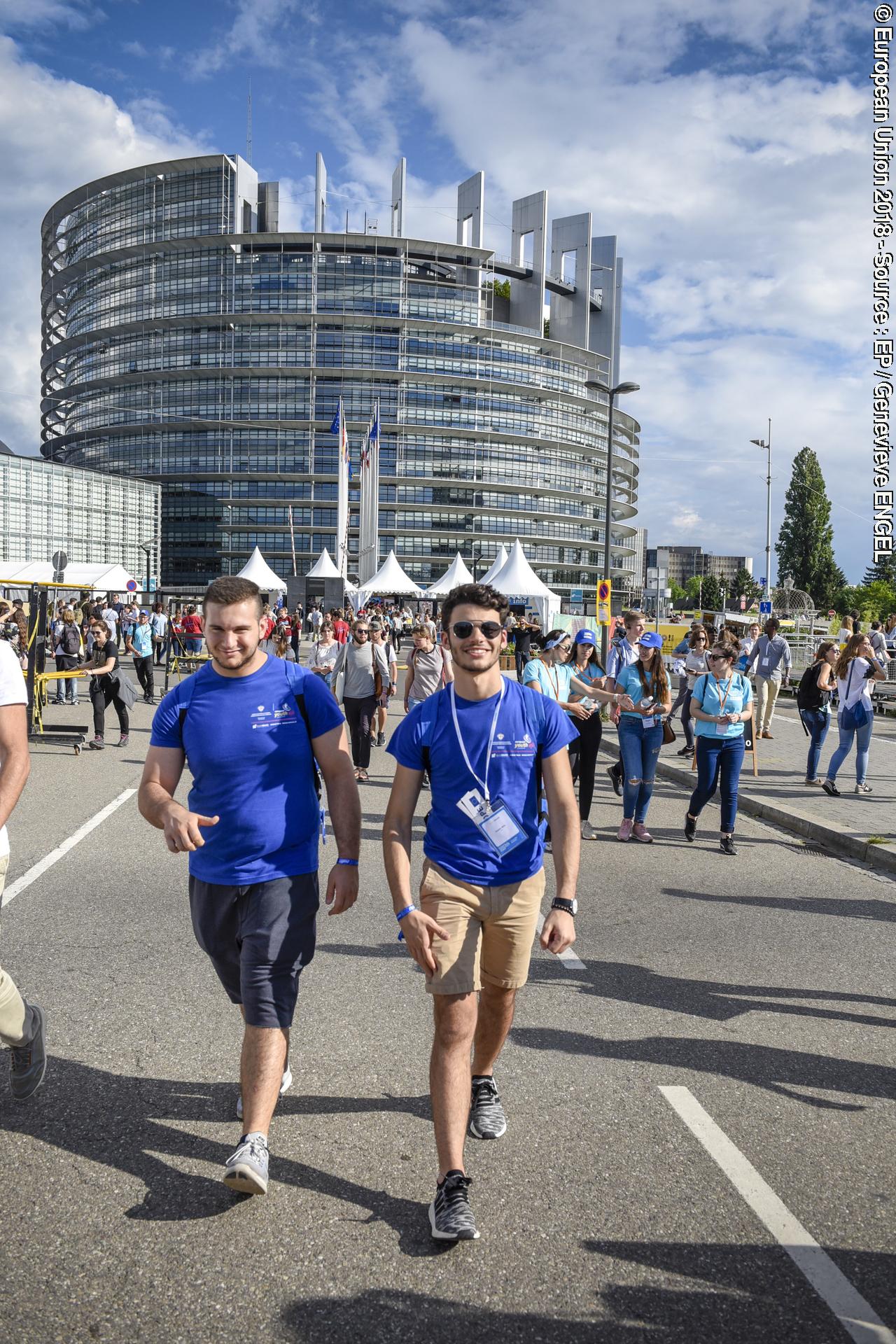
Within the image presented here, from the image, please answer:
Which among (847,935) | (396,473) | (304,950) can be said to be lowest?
(847,935)

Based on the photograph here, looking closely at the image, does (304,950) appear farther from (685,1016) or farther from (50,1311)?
(685,1016)

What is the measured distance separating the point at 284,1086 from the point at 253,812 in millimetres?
1180

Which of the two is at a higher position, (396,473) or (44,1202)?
(396,473)

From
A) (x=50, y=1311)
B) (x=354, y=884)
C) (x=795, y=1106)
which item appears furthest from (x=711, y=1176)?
(x=50, y=1311)

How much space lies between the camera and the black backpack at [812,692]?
11.9 metres

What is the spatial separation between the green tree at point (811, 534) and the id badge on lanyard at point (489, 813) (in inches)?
3707

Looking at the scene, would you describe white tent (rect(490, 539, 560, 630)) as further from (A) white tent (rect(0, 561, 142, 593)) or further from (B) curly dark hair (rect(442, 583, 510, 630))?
(B) curly dark hair (rect(442, 583, 510, 630))

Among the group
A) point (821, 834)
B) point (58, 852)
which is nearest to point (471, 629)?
point (58, 852)

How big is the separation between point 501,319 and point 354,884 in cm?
11860

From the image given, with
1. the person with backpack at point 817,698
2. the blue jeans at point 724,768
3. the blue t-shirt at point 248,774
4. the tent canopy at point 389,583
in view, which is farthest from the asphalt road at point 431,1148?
the tent canopy at point 389,583

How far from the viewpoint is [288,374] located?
3812 inches

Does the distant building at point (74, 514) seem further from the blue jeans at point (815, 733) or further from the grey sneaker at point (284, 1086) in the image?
the grey sneaker at point (284, 1086)

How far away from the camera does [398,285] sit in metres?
98.3

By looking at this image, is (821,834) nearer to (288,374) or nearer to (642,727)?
(642,727)
